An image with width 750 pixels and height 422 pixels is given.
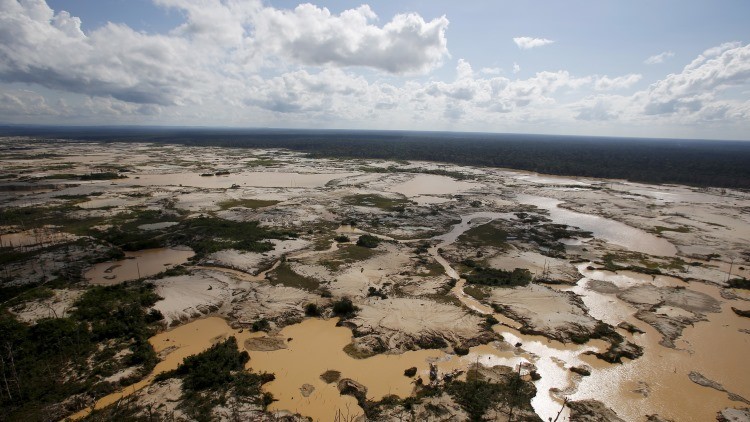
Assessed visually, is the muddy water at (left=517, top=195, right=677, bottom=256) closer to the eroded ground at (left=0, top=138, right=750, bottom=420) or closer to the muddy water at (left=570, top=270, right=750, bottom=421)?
the eroded ground at (left=0, top=138, right=750, bottom=420)

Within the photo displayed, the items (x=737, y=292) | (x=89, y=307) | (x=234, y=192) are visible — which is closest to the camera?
(x=89, y=307)

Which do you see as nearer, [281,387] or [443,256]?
[281,387]

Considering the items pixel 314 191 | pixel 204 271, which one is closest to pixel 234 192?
pixel 314 191

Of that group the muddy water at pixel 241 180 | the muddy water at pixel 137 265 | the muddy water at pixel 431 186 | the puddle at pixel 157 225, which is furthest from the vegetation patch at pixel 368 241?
the muddy water at pixel 241 180

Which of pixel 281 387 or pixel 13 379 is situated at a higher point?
pixel 13 379

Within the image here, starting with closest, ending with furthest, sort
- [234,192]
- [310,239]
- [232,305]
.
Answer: [232,305] → [310,239] → [234,192]

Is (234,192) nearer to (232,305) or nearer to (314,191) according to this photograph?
(314,191)
